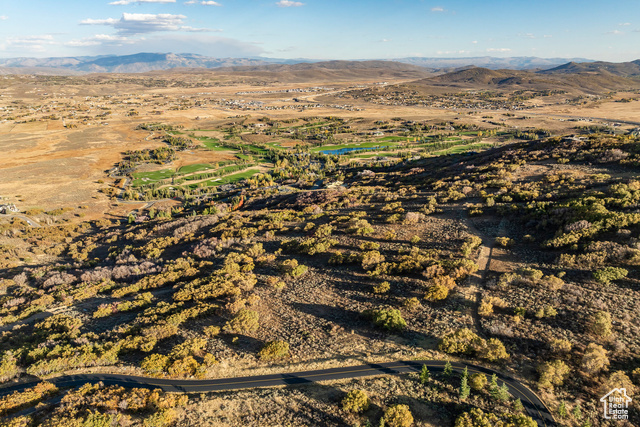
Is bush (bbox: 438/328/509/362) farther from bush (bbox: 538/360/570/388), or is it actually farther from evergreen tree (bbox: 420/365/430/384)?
evergreen tree (bbox: 420/365/430/384)

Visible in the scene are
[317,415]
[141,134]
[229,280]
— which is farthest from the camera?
[141,134]

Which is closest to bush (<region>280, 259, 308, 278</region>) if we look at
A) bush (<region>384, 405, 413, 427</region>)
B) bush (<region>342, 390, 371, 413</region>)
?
bush (<region>342, 390, 371, 413</region>)

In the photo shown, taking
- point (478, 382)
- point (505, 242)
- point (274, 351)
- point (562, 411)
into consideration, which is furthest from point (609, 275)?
point (274, 351)

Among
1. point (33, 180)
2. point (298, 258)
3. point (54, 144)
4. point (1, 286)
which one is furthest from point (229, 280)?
point (54, 144)

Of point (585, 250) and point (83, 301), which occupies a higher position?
point (585, 250)

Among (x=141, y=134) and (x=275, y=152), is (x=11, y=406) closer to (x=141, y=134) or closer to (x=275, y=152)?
(x=275, y=152)

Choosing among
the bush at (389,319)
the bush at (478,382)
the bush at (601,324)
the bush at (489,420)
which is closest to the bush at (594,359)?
the bush at (601,324)

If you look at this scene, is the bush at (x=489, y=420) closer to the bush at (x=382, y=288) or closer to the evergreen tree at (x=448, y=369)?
the evergreen tree at (x=448, y=369)

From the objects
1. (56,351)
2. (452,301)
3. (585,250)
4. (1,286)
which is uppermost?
(585,250)
